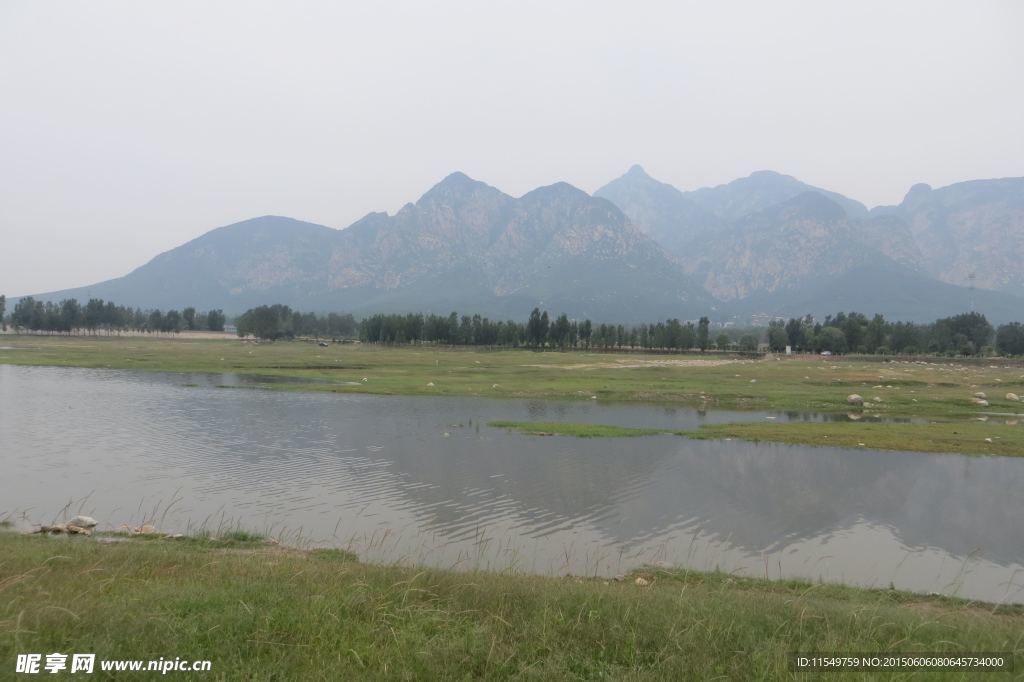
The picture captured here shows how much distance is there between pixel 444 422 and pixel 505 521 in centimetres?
2417

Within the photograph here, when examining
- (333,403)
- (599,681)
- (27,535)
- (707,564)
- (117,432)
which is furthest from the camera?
(333,403)

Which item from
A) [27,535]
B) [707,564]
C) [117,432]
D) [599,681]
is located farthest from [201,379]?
[599,681]

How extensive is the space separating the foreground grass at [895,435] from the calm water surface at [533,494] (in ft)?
7.82

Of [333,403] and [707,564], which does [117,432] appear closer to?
[333,403]

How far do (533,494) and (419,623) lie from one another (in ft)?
54.1

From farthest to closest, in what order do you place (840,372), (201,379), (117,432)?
(840,372), (201,379), (117,432)

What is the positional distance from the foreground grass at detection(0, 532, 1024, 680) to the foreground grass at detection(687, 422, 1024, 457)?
28.2 metres

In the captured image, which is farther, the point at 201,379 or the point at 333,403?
the point at 201,379

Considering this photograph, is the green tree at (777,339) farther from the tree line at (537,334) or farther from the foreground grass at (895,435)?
the foreground grass at (895,435)

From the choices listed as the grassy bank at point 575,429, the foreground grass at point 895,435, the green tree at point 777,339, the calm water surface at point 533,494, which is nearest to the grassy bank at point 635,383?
the foreground grass at point 895,435

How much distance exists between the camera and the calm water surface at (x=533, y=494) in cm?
1900

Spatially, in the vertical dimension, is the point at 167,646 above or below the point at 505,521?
above

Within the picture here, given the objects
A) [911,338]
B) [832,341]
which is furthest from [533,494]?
[911,338]

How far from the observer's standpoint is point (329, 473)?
28609 mm
